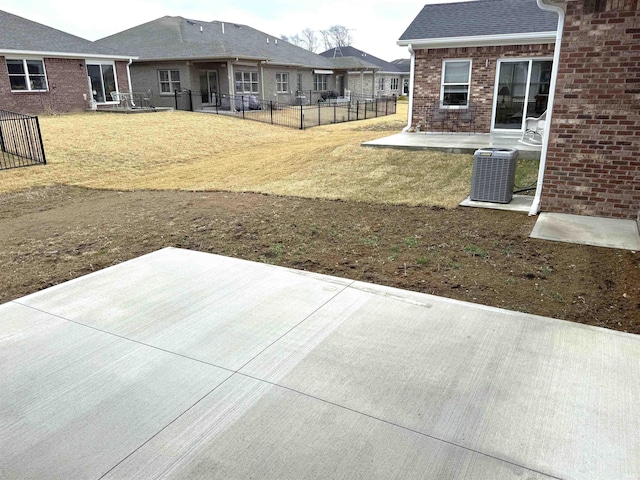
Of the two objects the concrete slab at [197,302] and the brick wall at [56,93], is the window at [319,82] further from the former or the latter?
the concrete slab at [197,302]

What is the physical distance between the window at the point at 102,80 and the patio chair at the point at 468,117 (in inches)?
747

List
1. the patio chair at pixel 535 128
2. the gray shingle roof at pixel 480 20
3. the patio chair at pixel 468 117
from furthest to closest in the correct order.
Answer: the patio chair at pixel 468 117 → the gray shingle roof at pixel 480 20 → the patio chair at pixel 535 128

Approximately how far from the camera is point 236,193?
30.7 feet

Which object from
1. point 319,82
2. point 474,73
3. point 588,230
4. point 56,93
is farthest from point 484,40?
point 319,82

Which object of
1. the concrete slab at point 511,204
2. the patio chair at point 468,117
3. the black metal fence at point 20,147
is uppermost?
the patio chair at point 468,117

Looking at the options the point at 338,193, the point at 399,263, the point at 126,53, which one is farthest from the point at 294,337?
the point at 126,53

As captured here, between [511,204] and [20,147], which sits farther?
[20,147]

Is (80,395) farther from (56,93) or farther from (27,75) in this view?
(56,93)

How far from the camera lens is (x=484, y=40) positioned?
539 inches

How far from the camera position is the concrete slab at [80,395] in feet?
7.96

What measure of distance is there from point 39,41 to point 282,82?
14.3 meters

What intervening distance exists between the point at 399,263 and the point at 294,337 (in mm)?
2014

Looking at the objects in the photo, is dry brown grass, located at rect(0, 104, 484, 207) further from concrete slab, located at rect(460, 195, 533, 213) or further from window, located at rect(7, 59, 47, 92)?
window, located at rect(7, 59, 47, 92)

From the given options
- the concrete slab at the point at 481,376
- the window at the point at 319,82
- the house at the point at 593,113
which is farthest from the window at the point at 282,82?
the concrete slab at the point at 481,376
